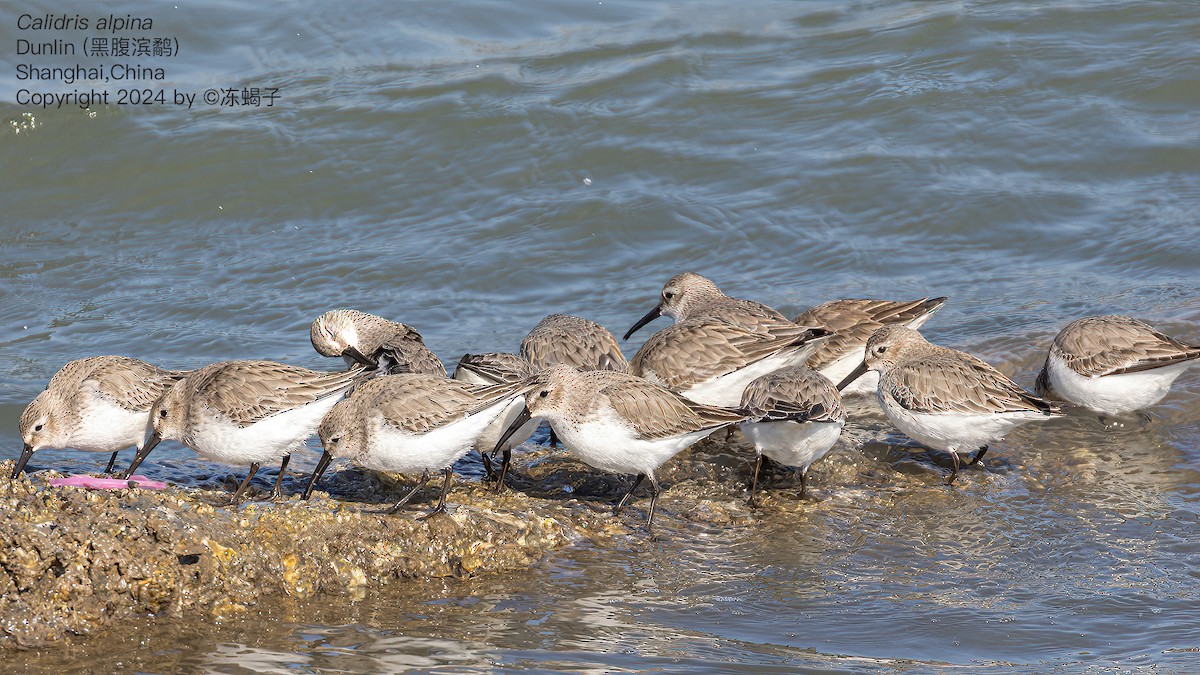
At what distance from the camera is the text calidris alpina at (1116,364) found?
8.46m

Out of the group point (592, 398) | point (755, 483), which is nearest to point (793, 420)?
point (755, 483)

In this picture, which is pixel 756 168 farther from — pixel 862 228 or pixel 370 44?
pixel 370 44

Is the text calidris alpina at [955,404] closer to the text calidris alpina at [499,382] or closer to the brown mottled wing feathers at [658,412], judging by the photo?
the brown mottled wing feathers at [658,412]

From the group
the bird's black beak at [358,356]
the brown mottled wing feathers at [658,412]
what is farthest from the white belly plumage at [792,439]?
the bird's black beak at [358,356]

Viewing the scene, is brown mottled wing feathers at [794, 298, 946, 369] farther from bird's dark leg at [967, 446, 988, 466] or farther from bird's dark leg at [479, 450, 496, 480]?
bird's dark leg at [479, 450, 496, 480]

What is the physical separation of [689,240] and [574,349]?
519cm

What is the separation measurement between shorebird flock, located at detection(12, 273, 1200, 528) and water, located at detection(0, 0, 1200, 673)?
448mm

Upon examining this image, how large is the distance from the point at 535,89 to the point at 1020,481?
33.5ft

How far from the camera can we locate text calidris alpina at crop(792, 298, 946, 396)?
9617 mm

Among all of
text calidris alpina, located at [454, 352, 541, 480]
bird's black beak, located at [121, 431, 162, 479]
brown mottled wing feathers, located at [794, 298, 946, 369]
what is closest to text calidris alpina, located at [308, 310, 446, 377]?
text calidris alpina, located at [454, 352, 541, 480]

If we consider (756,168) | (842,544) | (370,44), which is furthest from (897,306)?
(370,44)

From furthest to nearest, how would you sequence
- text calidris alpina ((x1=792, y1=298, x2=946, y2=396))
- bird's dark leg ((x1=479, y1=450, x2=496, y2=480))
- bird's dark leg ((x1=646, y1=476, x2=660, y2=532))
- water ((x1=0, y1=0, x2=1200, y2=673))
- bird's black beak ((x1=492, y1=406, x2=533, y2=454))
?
text calidris alpina ((x1=792, y1=298, x2=946, y2=396)) → bird's dark leg ((x1=479, y1=450, x2=496, y2=480)) → bird's black beak ((x1=492, y1=406, x2=533, y2=454)) → bird's dark leg ((x1=646, y1=476, x2=660, y2=532)) → water ((x1=0, y1=0, x2=1200, y2=673))

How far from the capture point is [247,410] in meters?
6.89

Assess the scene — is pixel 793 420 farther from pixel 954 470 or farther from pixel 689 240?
pixel 689 240
